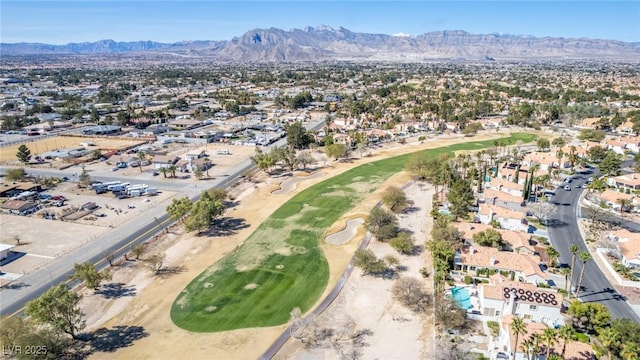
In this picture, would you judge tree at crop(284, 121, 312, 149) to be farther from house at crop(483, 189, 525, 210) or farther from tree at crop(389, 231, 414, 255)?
tree at crop(389, 231, 414, 255)

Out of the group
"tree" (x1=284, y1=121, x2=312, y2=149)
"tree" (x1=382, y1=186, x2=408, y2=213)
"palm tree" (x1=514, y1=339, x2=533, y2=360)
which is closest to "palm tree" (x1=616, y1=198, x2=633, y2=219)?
"tree" (x1=382, y1=186, x2=408, y2=213)

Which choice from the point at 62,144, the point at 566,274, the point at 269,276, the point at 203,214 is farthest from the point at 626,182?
the point at 62,144

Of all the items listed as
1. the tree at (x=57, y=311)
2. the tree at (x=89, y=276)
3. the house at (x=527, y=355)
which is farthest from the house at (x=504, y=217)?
the tree at (x=57, y=311)

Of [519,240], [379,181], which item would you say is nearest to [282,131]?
[379,181]

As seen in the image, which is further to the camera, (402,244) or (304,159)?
(304,159)

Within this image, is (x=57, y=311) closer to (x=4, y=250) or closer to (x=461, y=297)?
(x=4, y=250)

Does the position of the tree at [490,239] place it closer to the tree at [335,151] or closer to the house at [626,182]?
the house at [626,182]

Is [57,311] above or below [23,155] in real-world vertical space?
below
